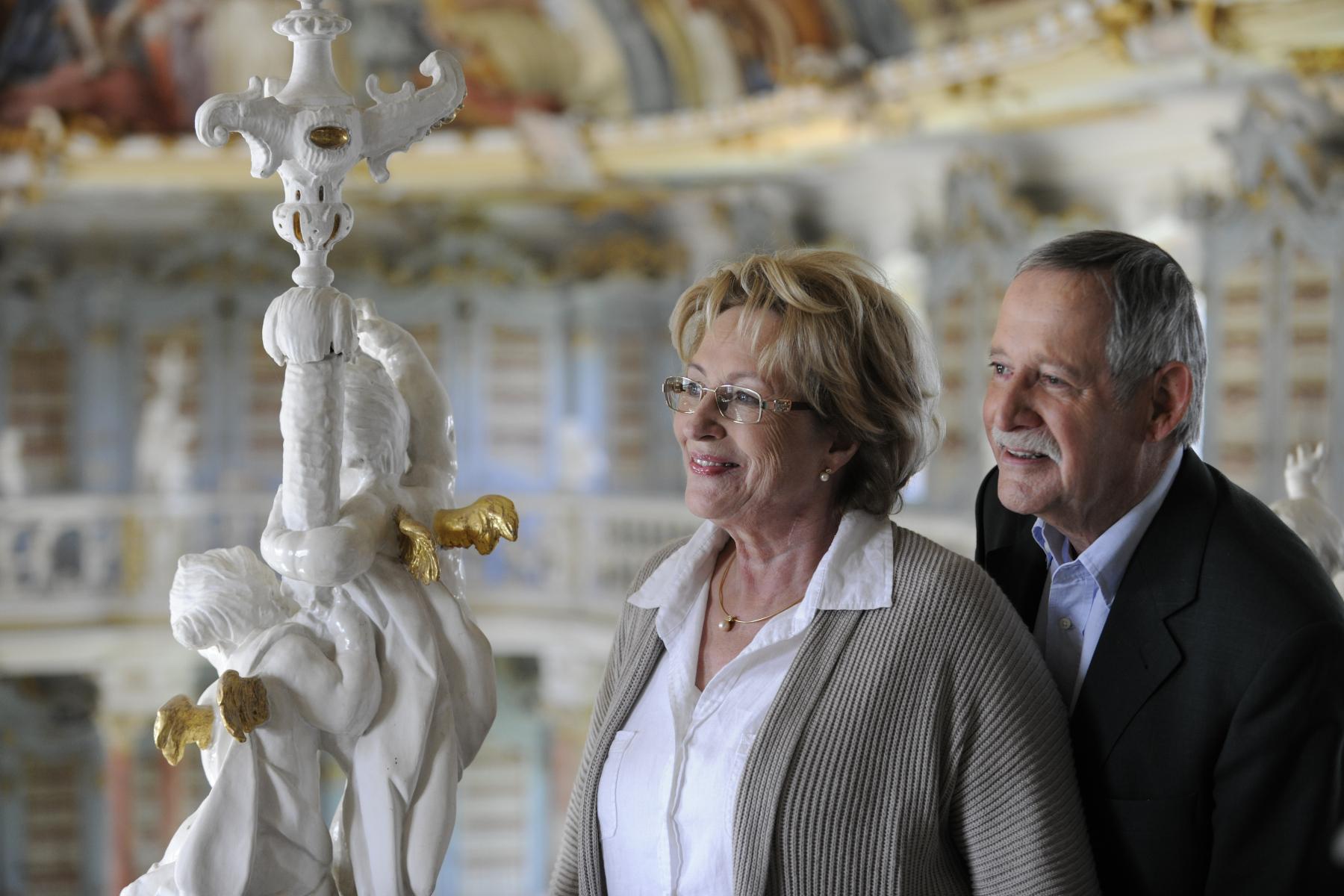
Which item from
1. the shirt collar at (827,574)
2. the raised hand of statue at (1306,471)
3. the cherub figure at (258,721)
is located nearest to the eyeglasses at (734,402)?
the shirt collar at (827,574)

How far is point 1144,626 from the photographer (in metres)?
2.54

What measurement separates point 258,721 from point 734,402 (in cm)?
99

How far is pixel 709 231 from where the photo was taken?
528 inches

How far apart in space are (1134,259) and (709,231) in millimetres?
11037

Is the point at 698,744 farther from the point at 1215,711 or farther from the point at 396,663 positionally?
the point at 1215,711

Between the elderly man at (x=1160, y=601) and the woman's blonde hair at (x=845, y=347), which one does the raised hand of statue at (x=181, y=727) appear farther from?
the elderly man at (x=1160, y=601)

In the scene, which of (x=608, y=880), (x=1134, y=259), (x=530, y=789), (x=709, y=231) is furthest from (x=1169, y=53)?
(x=530, y=789)

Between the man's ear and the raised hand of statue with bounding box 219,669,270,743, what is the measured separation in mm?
1590

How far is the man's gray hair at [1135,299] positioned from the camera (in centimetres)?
251

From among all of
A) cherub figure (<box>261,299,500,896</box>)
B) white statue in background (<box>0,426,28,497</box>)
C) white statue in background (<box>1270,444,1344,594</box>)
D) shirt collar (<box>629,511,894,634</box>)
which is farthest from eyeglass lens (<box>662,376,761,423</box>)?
white statue in background (<box>0,426,28,497</box>)

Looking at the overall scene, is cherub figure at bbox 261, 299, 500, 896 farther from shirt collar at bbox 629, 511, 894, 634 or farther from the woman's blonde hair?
the woman's blonde hair

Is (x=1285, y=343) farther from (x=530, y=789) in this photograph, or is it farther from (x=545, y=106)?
(x=530, y=789)

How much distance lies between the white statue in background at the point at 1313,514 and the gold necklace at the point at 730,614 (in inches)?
53.6

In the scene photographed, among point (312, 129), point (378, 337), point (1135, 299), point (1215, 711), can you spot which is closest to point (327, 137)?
point (312, 129)
